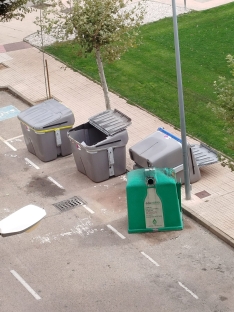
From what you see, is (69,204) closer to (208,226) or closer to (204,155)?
(208,226)

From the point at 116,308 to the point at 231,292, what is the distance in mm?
1874

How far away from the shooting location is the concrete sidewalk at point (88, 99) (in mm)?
14008

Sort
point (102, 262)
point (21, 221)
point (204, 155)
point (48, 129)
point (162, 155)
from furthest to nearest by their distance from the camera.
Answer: point (48, 129) < point (204, 155) < point (162, 155) < point (102, 262) < point (21, 221)

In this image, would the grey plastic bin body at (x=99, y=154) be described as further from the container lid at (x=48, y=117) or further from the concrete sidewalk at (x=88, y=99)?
the concrete sidewalk at (x=88, y=99)

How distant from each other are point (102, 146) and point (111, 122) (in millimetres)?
700

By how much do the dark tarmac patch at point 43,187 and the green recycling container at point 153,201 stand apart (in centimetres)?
232

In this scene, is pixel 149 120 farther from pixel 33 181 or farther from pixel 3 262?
pixel 3 262

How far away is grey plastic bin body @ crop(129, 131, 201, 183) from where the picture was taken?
14.4m

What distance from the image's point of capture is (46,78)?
69.2ft

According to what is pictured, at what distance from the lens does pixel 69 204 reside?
14.8m

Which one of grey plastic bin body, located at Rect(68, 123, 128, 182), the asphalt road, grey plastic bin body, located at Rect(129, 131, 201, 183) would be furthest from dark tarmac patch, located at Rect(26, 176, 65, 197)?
grey plastic bin body, located at Rect(129, 131, 201, 183)

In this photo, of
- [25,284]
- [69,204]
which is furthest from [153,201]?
[25,284]

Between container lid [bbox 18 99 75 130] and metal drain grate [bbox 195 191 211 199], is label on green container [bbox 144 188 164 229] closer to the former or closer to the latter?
metal drain grate [bbox 195 191 211 199]

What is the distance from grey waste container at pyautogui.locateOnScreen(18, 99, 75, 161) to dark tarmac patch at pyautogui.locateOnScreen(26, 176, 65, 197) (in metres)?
0.79
